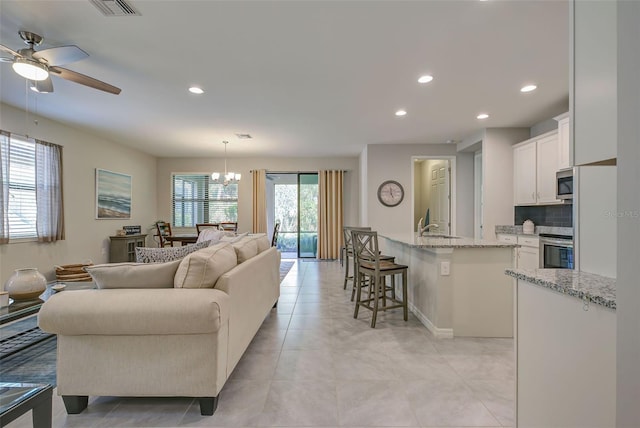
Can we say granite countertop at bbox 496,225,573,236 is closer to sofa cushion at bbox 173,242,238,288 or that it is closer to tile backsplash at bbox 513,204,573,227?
tile backsplash at bbox 513,204,573,227

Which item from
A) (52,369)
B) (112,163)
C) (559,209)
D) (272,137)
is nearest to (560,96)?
(559,209)

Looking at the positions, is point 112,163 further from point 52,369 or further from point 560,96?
point 560,96

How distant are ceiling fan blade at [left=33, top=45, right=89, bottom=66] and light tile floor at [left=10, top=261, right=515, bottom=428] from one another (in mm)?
2397

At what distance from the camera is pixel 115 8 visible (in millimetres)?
2076

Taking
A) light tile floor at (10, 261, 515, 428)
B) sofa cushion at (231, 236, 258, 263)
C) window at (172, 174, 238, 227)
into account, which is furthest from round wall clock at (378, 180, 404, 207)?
sofa cushion at (231, 236, 258, 263)

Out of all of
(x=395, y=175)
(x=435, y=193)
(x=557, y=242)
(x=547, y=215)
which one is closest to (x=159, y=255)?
(x=557, y=242)

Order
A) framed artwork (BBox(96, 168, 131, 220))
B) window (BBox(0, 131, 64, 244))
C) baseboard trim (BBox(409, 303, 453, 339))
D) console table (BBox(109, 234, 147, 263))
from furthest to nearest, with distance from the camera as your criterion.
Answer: console table (BBox(109, 234, 147, 263))
framed artwork (BBox(96, 168, 131, 220))
window (BBox(0, 131, 64, 244))
baseboard trim (BBox(409, 303, 453, 339))

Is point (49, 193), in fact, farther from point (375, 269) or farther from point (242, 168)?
point (375, 269)

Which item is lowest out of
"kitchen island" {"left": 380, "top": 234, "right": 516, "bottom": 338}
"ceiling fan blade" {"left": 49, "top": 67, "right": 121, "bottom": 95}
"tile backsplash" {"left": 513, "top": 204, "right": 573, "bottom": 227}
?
"kitchen island" {"left": 380, "top": 234, "right": 516, "bottom": 338}

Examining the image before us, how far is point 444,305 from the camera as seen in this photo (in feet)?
9.13

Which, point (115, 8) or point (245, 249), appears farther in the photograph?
point (245, 249)

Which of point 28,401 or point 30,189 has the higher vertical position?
point 30,189

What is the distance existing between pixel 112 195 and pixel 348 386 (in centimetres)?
610

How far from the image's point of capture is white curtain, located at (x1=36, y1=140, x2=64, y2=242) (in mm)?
4438
